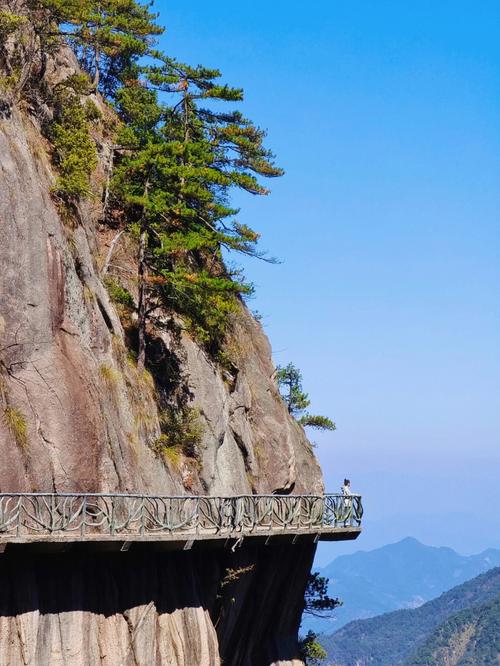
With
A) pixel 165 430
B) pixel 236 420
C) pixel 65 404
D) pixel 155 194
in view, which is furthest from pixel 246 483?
pixel 65 404

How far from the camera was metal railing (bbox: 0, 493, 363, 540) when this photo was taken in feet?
94.0

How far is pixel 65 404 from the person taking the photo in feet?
106

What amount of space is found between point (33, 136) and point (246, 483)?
1810 cm

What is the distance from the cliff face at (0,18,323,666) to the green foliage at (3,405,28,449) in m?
0.05

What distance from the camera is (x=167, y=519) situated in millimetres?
33000

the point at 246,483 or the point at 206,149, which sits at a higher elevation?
the point at 206,149

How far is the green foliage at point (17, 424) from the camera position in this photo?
29.9m

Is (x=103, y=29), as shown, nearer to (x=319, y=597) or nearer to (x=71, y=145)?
(x=71, y=145)

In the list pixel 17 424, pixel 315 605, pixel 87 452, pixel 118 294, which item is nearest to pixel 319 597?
pixel 315 605

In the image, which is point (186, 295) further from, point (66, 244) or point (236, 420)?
point (66, 244)

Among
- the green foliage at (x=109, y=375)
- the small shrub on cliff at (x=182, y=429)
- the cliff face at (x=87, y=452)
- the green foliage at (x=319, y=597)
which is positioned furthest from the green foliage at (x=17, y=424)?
the green foliage at (x=319, y=597)

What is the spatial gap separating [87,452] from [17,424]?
304 cm

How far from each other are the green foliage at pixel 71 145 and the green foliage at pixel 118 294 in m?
4.50

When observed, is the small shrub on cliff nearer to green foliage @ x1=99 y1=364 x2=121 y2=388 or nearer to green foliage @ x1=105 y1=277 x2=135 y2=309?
green foliage @ x1=105 y1=277 x2=135 y2=309
